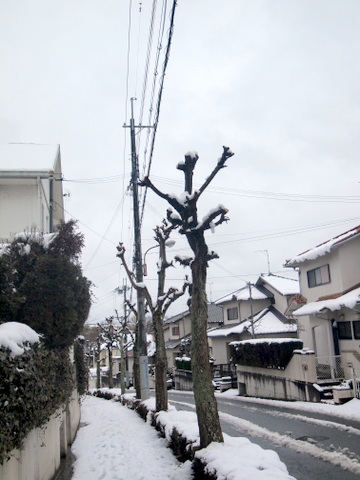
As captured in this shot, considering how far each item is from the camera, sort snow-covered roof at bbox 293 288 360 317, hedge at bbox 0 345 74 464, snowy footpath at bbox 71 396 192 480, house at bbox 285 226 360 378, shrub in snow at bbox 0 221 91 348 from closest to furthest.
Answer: hedge at bbox 0 345 74 464 < snowy footpath at bbox 71 396 192 480 < shrub in snow at bbox 0 221 91 348 < snow-covered roof at bbox 293 288 360 317 < house at bbox 285 226 360 378

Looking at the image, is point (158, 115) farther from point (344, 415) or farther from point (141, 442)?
point (344, 415)

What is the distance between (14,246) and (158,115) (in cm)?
439

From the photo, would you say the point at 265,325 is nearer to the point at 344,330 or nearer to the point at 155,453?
the point at 344,330

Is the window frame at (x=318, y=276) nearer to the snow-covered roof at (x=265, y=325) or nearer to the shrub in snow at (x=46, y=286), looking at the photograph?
the snow-covered roof at (x=265, y=325)

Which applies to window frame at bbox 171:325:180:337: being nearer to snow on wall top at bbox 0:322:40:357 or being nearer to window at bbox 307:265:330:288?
window at bbox 307:265:330:288

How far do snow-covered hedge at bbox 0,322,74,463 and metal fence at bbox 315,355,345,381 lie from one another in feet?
45.3

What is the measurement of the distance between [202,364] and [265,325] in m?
25.3

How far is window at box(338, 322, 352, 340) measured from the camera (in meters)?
20.6

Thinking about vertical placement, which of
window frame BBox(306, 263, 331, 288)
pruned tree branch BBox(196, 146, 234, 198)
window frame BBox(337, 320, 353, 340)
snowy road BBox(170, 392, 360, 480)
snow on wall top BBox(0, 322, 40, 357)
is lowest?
snowy road BBox(170, 392, 360, 480)

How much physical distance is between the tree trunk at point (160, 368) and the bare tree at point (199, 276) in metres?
6.12

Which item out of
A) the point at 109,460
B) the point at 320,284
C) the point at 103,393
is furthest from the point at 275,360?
the point at 103,393

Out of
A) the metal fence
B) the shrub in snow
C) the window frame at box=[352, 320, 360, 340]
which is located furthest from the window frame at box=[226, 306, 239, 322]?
the shrub in snow

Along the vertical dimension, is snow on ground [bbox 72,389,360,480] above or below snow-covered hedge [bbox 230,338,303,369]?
below

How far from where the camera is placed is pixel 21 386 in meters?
5.61
